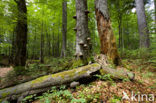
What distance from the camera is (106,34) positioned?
12.6 feet

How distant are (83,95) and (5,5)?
708 centimetres

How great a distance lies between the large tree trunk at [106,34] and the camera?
3.78 metres

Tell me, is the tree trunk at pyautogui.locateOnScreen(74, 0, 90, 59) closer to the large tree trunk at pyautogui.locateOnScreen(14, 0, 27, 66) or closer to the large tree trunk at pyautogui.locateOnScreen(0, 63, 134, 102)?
the large tree trunk at pyautogui.locateOnScreen(0, 63, 134, 102)

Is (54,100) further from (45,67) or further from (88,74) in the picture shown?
(45,67)

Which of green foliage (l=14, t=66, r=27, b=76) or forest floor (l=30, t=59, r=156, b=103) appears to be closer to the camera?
forest floor (l=30, t=59, r=156, b=103)

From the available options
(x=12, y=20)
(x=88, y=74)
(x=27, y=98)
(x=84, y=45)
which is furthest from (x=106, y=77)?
(x=12, y=20)

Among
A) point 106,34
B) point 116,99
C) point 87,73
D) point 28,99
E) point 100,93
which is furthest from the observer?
point 106,34

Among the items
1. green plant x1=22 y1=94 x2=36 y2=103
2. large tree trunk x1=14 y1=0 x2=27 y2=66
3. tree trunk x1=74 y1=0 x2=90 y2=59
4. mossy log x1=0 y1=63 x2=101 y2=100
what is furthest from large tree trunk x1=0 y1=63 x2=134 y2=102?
large tree trunk x1=14 y1=0 x2=27 y2=66

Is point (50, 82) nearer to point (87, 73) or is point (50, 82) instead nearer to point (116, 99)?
point (87, 73)

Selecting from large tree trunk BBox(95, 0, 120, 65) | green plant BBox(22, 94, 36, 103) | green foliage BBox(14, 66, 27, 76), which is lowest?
green plant BBox(22, 94, 36, 103)

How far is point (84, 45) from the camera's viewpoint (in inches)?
145

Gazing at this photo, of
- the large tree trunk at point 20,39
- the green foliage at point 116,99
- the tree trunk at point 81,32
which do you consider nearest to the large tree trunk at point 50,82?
the green foliage at point 116,99

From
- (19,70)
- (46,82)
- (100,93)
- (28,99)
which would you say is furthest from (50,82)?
(19,70)

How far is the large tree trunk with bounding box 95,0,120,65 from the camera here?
3.78 meters
